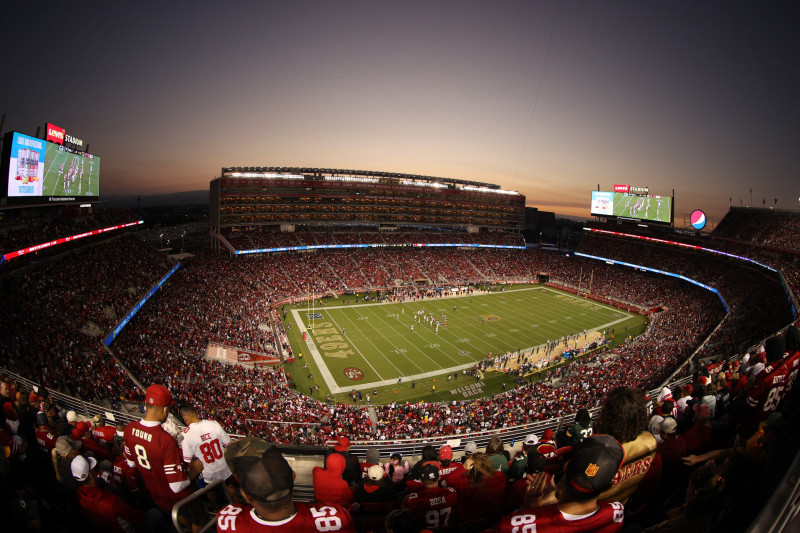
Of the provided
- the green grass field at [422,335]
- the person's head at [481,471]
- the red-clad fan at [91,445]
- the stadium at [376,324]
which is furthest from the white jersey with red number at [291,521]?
the green grass field at [422,335]

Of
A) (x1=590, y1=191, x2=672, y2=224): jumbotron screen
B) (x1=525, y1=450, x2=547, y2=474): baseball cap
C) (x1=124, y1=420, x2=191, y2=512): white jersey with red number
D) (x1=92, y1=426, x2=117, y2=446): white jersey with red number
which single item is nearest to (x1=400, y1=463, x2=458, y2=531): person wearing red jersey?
(x1=525, y1=450, x2=547, y2=474): baseball cap

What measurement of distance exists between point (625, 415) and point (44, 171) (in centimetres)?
3106

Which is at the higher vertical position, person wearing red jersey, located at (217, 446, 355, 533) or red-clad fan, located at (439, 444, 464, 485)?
person wearing red jersey, located at (217, 446, 355, 533)

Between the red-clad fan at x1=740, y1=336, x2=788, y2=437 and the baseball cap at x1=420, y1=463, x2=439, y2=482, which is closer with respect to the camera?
the baseball cap at x1=420, y1=463, x2=439, y2=482

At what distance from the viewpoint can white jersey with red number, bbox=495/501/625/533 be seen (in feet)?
8.38

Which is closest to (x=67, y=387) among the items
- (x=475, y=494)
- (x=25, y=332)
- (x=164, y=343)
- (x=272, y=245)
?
(x=25, y=332)

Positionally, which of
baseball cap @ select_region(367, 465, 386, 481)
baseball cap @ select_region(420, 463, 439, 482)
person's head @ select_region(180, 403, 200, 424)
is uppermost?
person's head @ select_region(180, 403, 200, 424)

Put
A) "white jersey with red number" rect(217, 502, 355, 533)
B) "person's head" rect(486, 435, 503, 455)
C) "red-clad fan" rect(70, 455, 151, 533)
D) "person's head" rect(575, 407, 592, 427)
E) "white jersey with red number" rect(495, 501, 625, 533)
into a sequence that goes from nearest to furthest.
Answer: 1. "white jersey with red number" rect(217, 502, 355, 533)
2. "white jersey with red number" rect(495, 501, 625, 533)
3. "red-clad fan" rect(70, 455, 151, 533)
4. "person's head" rect(486, 435, 503, 455)
5. "person's head" rect(575, 407, 592, 427)

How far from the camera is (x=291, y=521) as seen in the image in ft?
7.97

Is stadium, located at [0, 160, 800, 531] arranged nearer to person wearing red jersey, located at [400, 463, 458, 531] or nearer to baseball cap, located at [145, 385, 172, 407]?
person wearing red jersey, located at [400, 463, 458, 531]

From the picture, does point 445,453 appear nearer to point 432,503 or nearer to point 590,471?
point 432,503

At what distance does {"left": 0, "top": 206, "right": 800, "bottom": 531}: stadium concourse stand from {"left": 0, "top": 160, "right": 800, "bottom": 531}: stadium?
104mm

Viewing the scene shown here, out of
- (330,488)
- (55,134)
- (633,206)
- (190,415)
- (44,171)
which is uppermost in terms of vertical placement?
(633,206)

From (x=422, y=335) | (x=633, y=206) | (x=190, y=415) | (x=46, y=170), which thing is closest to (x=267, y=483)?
(x=190, y=415)
